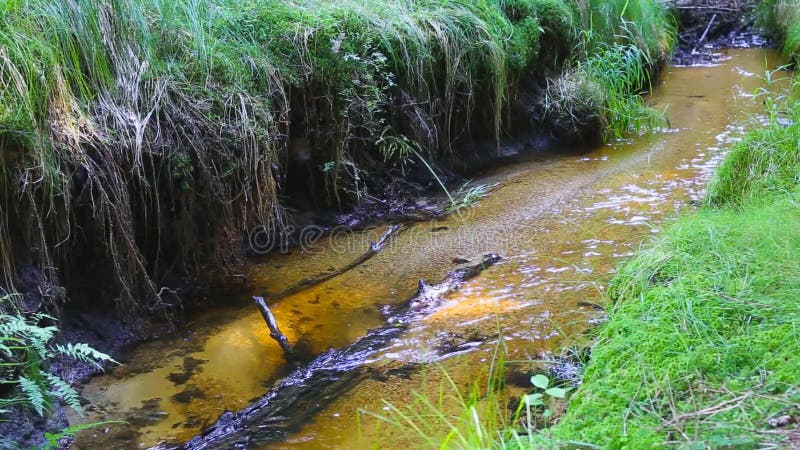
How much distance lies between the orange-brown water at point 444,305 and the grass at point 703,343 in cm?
41

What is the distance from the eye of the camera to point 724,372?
1.95 metres

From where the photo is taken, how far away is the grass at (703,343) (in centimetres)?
172

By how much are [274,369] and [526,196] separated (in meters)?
2.37

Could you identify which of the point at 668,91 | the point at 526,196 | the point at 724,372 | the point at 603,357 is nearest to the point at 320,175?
the point at 526,196

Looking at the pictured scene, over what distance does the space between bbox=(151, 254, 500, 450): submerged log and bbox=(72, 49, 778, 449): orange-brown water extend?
65mm

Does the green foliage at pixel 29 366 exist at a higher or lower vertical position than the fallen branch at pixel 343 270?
higher

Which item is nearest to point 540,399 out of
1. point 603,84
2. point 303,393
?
point 303,393

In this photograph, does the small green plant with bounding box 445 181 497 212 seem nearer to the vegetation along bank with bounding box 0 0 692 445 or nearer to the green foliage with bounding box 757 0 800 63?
the vegetation along bank with bounding box 0 0 692 445

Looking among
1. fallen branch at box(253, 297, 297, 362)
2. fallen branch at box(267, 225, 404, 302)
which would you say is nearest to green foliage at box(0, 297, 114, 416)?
fallen branch at box(253, 297, 297, 362)

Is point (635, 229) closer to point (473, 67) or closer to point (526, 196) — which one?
point (526, 196)

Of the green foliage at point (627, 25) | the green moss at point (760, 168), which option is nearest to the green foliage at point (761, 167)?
the green moss at point (760, 168)

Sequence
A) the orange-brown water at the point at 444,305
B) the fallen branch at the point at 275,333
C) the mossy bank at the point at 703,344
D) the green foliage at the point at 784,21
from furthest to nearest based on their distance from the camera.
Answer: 1. the green foliage at the point at 784,21
2. the fallen branch at the point at 275,333
3. the orange-brown water at the point at 444,305
4. the mossy bank at the point at 703,344

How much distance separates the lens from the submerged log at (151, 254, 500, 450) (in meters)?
2.51

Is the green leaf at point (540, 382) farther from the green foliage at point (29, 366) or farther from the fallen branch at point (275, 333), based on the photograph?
the green foliage at point (29, 366)
